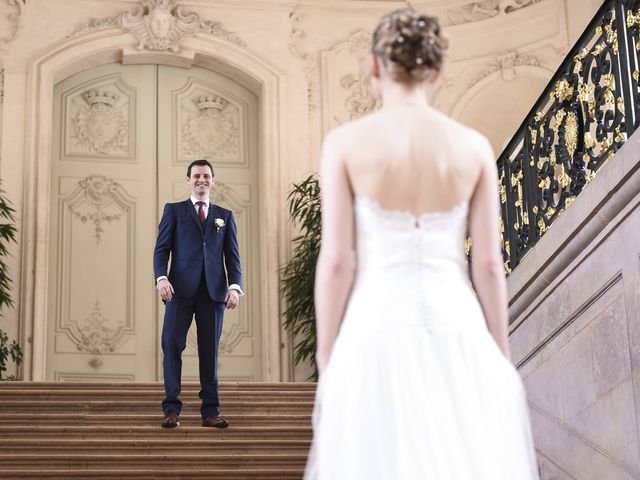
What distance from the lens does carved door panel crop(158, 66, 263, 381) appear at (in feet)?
42.3

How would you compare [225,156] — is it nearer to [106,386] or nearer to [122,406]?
[106,386]

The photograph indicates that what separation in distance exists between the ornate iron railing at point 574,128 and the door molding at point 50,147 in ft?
13.9

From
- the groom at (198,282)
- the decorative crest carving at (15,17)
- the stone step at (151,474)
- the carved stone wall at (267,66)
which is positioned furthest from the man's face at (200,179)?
the decorative crest carving at (15,17)

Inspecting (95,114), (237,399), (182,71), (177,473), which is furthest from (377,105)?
(177,473)

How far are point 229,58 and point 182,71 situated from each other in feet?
1.86

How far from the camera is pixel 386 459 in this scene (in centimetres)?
314

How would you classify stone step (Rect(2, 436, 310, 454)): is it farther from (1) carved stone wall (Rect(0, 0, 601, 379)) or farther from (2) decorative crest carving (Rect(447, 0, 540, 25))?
(2) decorative crest carving (Rect(447, 0, 540, 25))

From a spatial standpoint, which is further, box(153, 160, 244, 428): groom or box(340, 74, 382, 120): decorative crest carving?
box(340, 74, 382, 120): decorative crest carving

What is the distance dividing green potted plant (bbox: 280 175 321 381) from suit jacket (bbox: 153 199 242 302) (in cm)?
423

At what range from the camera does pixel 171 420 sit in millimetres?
7512

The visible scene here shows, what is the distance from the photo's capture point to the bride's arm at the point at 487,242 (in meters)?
3.27

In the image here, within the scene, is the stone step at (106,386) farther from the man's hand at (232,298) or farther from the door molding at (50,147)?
the door molding at (50,147)

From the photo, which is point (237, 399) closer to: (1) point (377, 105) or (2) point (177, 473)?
(2) point (177, 473)

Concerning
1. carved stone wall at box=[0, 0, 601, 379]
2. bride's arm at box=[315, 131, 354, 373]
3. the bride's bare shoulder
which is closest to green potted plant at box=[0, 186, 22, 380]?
carved stone wall at box=[0, 0, 601, 379]
